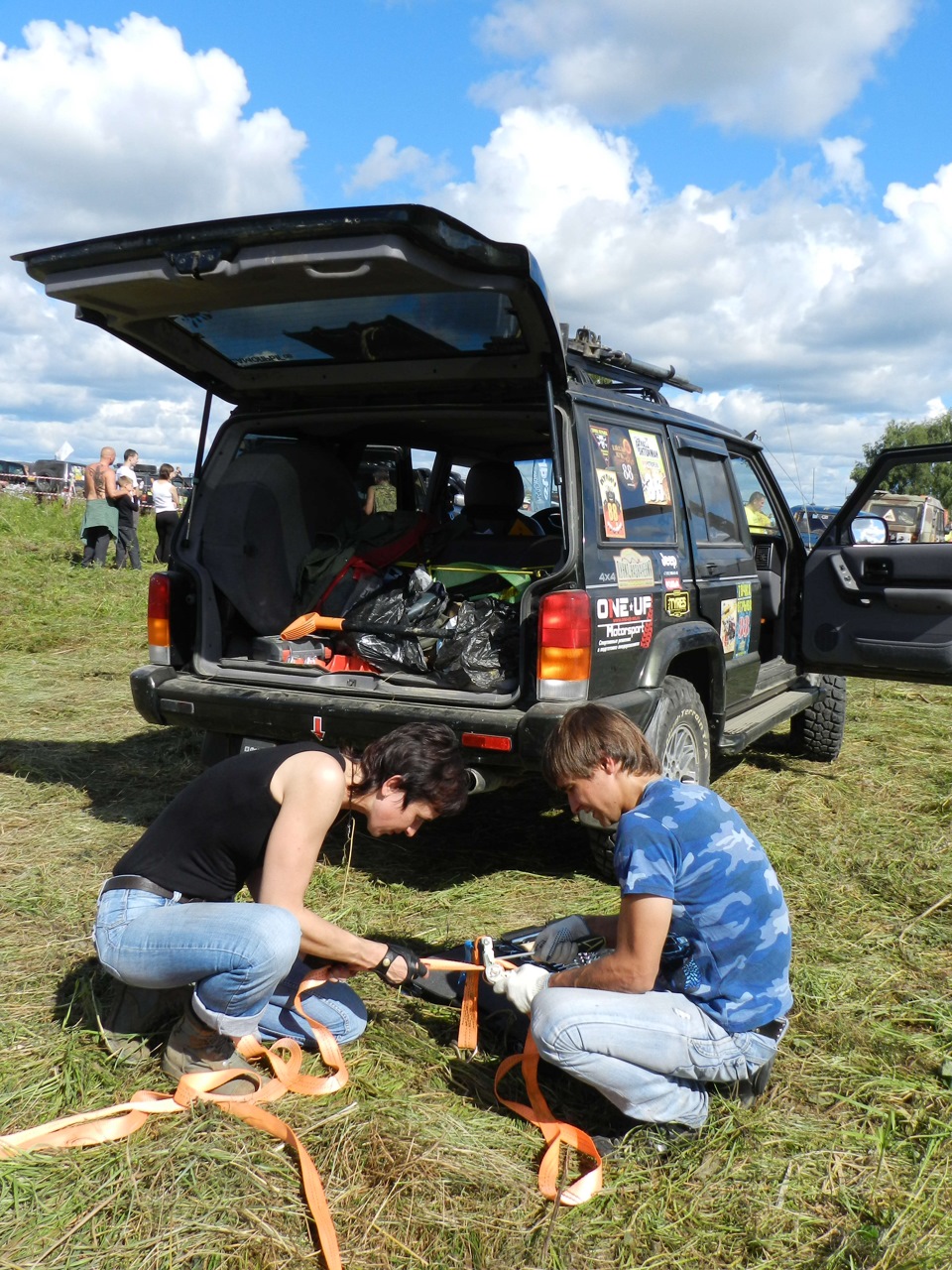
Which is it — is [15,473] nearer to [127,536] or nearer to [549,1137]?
[127,536]

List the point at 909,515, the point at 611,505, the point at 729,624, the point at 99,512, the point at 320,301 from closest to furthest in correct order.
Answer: the point at 320,301
the point at 611,505
the point at 729,624
the point at 909,515
the point at 99,512

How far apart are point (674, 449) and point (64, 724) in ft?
14.1

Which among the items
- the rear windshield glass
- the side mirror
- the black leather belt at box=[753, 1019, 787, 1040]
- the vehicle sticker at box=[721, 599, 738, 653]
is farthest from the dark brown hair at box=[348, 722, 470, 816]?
the side mirror

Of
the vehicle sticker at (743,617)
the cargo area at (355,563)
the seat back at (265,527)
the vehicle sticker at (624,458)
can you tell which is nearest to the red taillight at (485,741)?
the cargo area at (355,563)

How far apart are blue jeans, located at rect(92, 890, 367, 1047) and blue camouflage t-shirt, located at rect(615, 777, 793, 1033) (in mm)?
884

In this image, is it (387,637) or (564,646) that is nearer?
(564,646)

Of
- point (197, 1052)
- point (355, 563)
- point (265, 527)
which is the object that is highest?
point (265, 527)

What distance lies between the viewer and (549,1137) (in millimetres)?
2510

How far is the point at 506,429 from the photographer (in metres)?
5.41

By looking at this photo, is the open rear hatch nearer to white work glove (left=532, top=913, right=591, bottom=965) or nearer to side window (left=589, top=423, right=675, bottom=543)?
side window (left=589, top=423, right=675, bottom=543)

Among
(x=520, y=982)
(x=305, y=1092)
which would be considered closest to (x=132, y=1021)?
(x=305, y=1092)

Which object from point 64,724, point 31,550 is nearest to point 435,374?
point 64,724

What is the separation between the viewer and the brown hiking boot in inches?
105

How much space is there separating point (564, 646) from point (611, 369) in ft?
5.74
